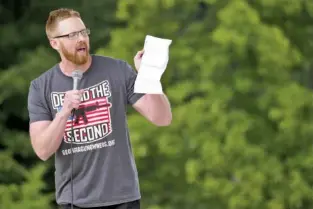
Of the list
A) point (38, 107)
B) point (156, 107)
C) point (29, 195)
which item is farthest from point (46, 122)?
Result: point (29, 195)

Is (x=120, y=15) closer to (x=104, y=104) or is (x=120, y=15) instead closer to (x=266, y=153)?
(x=266, y=153)

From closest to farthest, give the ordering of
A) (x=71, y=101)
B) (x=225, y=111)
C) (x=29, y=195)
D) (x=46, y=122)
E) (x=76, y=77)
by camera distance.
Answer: (x=71, y=101) < (x=76, y=77) < (x=46, y=122) < (x=225, y=111) < (x=29, y=195)

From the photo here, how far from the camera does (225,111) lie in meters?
15.6

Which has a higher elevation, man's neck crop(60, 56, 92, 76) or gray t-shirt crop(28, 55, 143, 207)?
man's neck crop(60, 56, 92, 76)

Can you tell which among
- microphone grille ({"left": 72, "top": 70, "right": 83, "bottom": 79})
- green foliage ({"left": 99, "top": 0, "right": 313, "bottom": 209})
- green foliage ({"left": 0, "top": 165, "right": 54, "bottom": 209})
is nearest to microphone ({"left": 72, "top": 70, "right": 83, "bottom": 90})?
microphone grille ({"left": 72, "top": 70, "right": 83, "bottom": 79})

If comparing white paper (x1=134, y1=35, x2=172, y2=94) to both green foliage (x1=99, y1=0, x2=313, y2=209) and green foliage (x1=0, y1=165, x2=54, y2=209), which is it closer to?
green foliage (x1=99, y1=0, x2=313, y2=209)

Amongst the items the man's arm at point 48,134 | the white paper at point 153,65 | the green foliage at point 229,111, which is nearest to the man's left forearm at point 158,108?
the white paper at point 153,65

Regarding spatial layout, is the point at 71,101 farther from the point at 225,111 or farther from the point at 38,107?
the point at 225,111

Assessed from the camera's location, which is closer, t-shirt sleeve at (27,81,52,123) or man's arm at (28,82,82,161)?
man's arm at (28,82,82,161)

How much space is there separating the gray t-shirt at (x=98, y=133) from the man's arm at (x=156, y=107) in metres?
0.04

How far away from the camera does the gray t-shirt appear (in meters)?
4.32

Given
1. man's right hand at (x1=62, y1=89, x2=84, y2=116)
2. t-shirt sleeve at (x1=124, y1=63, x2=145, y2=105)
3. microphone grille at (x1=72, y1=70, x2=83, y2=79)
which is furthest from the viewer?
t-shirt sleeve at (x1=124, y1=63, x2=145, y2=105)

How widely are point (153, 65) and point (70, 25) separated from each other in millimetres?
427

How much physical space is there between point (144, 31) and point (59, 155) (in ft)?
41.3
